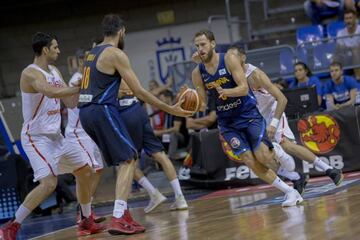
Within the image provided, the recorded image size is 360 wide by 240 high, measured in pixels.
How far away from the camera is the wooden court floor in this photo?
19.9ft

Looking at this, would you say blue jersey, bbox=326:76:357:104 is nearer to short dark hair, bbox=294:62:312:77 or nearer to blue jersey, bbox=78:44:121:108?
short dark hair, bbox=294:62:312:77

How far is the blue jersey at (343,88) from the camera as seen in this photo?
12.2m

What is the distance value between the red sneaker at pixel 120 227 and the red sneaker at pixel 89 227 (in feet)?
→ 2.75

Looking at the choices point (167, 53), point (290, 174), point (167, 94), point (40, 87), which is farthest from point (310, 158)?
point (167, 53)

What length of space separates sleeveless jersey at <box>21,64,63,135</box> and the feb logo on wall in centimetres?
896

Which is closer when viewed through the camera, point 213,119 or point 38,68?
point 38,68

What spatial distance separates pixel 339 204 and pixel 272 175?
0.79 metres

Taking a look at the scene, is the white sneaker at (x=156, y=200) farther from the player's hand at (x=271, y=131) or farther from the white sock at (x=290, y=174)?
the player's hand at (x=271, y=131)

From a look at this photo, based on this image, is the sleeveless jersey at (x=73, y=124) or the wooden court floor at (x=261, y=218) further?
the sleeveless jersey at (x=73, y=124)

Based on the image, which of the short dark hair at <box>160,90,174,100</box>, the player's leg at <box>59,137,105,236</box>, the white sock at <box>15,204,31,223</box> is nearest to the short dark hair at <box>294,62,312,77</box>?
the short dark hair at <box>160,90,174,100</box>

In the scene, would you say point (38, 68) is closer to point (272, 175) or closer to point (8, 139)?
point (272, 175)

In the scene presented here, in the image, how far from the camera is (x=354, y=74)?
13.3m

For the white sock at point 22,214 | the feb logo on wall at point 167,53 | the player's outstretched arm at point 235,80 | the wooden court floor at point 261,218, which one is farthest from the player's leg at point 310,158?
the feb logo on wall at point 167,53

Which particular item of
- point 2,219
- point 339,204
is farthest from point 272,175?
point 2,219
